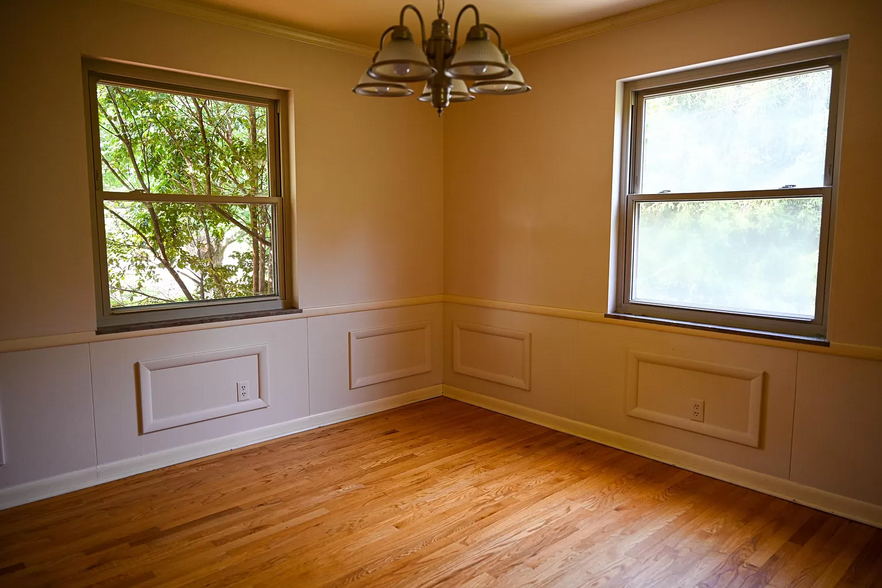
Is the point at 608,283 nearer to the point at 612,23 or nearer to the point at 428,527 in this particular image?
the point at 612,23

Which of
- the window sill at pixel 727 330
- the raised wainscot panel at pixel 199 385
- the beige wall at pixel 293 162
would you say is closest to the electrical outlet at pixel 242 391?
the raised wainscot panel at pixel 199 385

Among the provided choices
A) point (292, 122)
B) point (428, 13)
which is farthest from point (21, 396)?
point (428, 13)

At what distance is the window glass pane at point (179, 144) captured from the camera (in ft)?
10.5

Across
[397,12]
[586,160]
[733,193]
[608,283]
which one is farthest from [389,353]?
[733,193]

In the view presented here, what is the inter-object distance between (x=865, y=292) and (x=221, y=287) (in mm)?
3387

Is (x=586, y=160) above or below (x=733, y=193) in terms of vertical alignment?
above

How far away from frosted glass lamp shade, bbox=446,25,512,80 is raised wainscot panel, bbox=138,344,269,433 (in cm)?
234

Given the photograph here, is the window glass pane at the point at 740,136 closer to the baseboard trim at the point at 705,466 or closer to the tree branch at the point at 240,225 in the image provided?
the baseboard trim at the point at 705,466

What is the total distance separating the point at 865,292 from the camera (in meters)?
2.67

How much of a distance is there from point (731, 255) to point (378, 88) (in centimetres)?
212

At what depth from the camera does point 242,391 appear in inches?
143

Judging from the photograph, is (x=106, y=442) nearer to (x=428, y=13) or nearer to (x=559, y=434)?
(x=559, y=434)

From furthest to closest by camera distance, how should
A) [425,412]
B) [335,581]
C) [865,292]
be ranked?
[425,412] < [865,292] < [335,581]

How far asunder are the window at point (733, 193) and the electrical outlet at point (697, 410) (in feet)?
1.45
